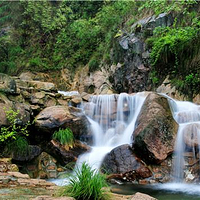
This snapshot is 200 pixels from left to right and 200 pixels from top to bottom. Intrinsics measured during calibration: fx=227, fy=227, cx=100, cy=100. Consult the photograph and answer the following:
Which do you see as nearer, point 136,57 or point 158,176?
point 158,176

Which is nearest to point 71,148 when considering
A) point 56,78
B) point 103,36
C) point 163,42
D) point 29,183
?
point 29,183

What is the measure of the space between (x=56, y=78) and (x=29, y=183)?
12778mm

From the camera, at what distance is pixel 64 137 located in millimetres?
8000

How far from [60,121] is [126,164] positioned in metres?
3.04

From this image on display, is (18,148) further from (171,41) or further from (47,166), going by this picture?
(171,41)

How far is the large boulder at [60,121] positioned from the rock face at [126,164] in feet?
6.79

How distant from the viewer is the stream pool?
16.7ft

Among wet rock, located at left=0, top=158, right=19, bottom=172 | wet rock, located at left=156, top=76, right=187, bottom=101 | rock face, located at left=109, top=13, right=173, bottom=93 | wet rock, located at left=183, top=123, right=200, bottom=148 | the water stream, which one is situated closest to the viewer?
wet rock, located at left=0, top=158, right=19, bottom=172

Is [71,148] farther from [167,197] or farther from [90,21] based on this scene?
[90,21]

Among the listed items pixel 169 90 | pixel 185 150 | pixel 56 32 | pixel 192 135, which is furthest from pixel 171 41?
pixel 56 32

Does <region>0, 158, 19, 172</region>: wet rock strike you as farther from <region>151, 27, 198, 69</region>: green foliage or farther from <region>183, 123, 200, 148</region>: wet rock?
<region>151, 27, 198, 69</region>: green foliage

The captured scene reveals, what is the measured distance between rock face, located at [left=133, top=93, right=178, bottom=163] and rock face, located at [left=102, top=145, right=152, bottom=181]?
30cm

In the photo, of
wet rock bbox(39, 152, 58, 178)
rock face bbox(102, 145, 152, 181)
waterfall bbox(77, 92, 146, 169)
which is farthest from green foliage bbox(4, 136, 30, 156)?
rock face bbox(102, 145, 152, 181)

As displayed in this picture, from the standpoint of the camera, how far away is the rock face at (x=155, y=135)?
22.0 ft
